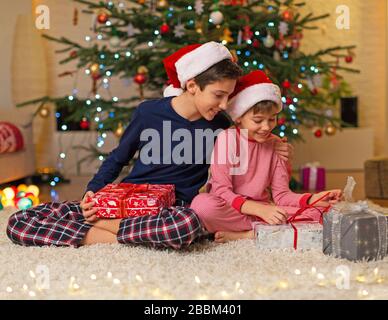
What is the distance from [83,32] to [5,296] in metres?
3.74

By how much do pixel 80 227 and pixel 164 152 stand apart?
0.37 meters

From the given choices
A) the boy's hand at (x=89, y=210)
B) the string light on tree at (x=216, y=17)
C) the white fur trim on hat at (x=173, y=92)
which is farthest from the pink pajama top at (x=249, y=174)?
the string light on tree at (x=216, y=17)

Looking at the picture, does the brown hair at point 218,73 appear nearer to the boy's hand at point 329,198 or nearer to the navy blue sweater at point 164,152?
the navy blue sweater at point 164,152

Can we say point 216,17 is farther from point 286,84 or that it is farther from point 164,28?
point 286,84

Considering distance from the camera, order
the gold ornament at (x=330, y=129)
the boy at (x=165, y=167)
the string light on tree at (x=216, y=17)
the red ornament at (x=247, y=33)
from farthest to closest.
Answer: the gold ornament at (x=330, y=129) < the red ornament at (x=247, y=33) < the string light on tree at (x=216, y=17) < the boy at (x=165, y=167)

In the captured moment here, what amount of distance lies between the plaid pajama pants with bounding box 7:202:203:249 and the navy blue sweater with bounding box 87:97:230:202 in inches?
5.8

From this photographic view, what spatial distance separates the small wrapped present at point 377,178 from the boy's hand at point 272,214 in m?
1.60

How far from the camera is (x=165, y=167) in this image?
1.89 meters

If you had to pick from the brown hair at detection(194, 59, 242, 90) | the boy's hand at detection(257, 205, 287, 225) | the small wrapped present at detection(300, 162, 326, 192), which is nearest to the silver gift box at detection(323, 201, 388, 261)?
the boy's hand at detection(257, 205, 287, 225)

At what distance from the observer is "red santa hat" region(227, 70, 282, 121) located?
1.83m

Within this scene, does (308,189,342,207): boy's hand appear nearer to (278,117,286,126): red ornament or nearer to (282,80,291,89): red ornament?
(278,117,286,126): red ornament

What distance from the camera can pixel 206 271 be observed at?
1.43m

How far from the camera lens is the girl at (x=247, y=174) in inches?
69.9

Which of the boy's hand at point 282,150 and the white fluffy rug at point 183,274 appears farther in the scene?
the boy's hand at point 282,150
